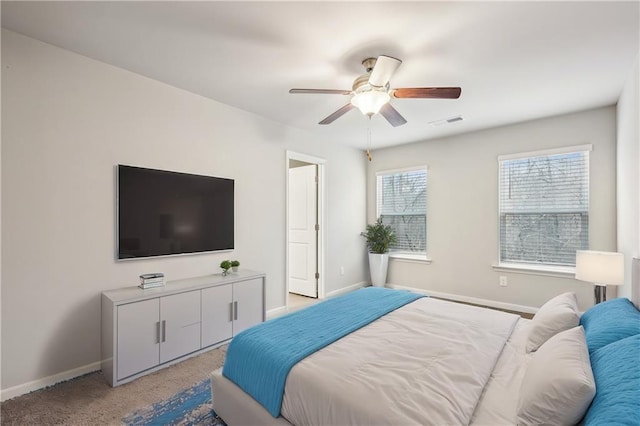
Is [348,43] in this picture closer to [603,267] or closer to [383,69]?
[383,69]

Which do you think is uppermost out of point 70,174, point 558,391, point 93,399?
point 70,174

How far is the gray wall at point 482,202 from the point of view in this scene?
356 centimetres

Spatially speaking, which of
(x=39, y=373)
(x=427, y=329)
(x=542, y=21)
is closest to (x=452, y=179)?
(x=542, y=21)

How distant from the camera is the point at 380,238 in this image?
17.4 ft

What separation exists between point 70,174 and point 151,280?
108 centimetres

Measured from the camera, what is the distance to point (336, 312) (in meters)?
2.32

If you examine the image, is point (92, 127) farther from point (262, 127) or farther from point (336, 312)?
point (336, 312)

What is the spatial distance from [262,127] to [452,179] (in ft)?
9.77

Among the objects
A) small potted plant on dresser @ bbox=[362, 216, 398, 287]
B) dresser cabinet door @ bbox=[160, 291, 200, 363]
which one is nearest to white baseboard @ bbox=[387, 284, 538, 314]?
small potted plant on dresser @ bbox=[362, 216, 398, 287]

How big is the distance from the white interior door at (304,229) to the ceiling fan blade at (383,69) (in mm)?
2718

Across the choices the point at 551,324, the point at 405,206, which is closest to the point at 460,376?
the point at 551,324

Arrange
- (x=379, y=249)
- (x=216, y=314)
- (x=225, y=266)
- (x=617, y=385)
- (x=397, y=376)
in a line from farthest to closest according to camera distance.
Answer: (x=379, y=249) → (x=225, y=266) → (x=216, y=314) → (x=397, y=376) → (x=617, y=385)

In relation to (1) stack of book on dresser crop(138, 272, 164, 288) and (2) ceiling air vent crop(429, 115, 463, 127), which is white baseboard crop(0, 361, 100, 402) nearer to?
(1) stack of book on dresser crop(138, 272, 164, 288)

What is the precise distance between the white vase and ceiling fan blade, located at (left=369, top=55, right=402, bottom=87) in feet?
11.4
